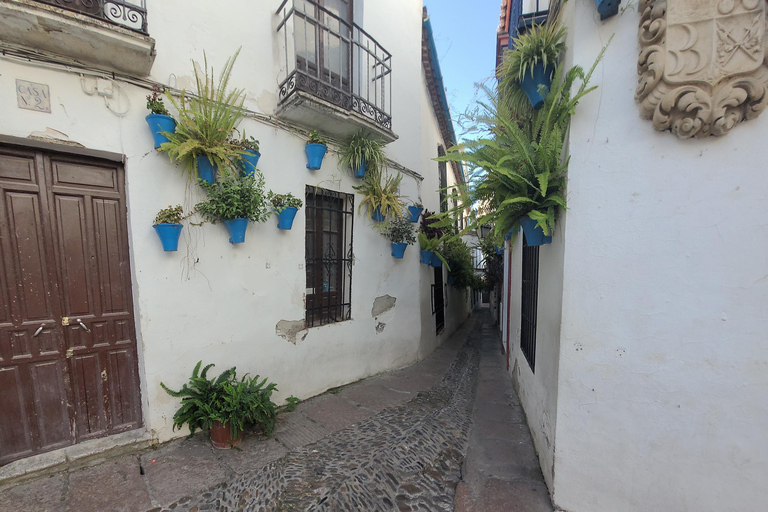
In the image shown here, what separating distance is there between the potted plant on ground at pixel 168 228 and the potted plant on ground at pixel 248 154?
0.83 metres

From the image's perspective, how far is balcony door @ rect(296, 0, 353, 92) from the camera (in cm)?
425

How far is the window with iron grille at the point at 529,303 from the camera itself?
3.62 meters

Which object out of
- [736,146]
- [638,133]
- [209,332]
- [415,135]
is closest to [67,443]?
[209,332]

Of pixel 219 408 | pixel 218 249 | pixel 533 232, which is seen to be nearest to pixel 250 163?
pixel 218 249

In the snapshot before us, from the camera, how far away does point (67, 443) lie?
2.71 m

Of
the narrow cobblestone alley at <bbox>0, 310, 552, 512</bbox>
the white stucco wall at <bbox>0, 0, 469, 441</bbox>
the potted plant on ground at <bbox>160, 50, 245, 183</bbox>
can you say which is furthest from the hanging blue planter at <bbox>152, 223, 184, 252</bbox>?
the narrow cobblestone alley at <bbox>0, 310, 552, 512</bbox>

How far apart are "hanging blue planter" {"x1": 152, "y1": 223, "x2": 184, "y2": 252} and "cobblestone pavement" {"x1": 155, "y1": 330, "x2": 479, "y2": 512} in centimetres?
205

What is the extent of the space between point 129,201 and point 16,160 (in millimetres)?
749

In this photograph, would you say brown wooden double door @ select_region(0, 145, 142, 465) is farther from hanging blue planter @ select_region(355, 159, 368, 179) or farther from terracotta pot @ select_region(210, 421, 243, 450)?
hanging blue planter @ select_region(355, 159, 368, 179)

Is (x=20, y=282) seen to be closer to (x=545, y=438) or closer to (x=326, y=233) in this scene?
(x=326, y=233)

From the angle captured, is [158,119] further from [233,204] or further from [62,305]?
[62,305]

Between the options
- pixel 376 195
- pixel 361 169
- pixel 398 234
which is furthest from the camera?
pixel 398 234

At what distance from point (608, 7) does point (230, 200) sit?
342 centimetres

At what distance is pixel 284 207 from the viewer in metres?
3.72
